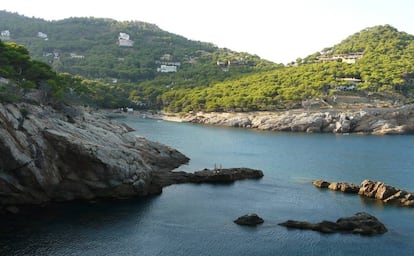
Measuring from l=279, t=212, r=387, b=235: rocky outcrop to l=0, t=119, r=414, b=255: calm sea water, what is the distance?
44.1 inches

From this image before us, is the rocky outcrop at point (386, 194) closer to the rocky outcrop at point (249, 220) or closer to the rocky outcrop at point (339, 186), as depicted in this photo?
the rocky outcrop at point (339, 186)

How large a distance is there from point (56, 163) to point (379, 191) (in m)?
39.4

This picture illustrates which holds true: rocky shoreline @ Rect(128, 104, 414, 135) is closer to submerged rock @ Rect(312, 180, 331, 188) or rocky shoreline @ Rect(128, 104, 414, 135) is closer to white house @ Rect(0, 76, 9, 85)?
submerged rock @ Rect(312, 180, 331, 188)

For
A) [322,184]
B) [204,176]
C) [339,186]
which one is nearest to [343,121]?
[322,184]

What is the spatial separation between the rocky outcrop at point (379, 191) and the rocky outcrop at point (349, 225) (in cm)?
1133

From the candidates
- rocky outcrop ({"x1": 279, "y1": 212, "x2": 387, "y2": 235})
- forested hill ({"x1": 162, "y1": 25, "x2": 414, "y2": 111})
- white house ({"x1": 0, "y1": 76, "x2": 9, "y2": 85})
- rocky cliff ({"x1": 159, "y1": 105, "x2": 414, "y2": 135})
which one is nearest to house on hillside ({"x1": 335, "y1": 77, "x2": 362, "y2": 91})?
forested hill ({"x1": 162, "y1": 25, "x2": 414, "y2": 111})

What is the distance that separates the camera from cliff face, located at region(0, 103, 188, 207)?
48.6m

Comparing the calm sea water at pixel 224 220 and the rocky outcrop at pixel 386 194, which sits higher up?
the rocky outcrop at pixel 386 194

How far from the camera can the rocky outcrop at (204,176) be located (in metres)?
63.9

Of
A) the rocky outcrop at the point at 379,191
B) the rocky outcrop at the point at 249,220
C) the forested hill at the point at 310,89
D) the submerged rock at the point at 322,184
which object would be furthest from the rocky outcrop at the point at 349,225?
the forested hill at the point at 310,89

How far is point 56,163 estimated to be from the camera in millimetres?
52250

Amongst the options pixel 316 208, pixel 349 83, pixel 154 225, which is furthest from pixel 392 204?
pixel 349 83

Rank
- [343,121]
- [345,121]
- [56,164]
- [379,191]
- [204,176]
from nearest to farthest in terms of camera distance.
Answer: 1. [56,164]
2. [379,191]
3. [204,176]
4. [345,121]
5. [343,121]

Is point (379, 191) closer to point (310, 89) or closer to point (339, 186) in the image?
point (339, 186)
